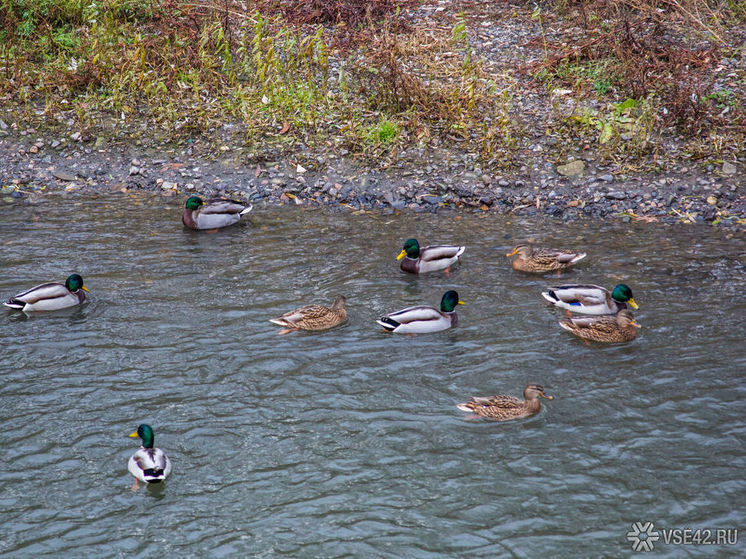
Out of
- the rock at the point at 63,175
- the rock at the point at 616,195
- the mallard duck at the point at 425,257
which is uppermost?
the rock at the point at 63,175

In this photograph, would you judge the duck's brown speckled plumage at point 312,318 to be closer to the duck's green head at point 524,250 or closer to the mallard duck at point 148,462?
the mallard duck at point 148,462

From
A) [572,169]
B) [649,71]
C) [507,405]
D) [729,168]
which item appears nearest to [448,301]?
[507,405]

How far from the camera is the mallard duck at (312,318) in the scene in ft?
31.8

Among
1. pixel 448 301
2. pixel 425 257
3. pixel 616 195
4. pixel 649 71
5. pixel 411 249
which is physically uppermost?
pixel 649 71

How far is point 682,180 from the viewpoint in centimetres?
1447

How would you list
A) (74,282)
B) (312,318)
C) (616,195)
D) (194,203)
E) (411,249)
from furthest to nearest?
1. (616,195)
2. (194,203)
3. (411,249)
4. (74,282)
5. (312,318)

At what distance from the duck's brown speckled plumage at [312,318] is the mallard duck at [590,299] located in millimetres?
2835

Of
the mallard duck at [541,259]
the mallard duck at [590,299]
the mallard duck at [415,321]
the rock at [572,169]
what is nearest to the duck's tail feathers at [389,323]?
the mallard duck at [415,321]

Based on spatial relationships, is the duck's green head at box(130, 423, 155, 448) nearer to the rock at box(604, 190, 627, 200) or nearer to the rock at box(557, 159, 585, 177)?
the rock at box(604, 190, 627, 200)

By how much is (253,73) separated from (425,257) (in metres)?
8.15

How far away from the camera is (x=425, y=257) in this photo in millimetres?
11711

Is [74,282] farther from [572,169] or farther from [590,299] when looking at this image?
[572,169]

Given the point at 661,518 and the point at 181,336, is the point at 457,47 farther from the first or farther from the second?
the point at 661,518

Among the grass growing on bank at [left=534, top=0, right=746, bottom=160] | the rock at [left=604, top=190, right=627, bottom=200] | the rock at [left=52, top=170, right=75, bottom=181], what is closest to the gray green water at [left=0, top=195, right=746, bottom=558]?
the rock at [left=604, top=190, right=627, bottom=200]
